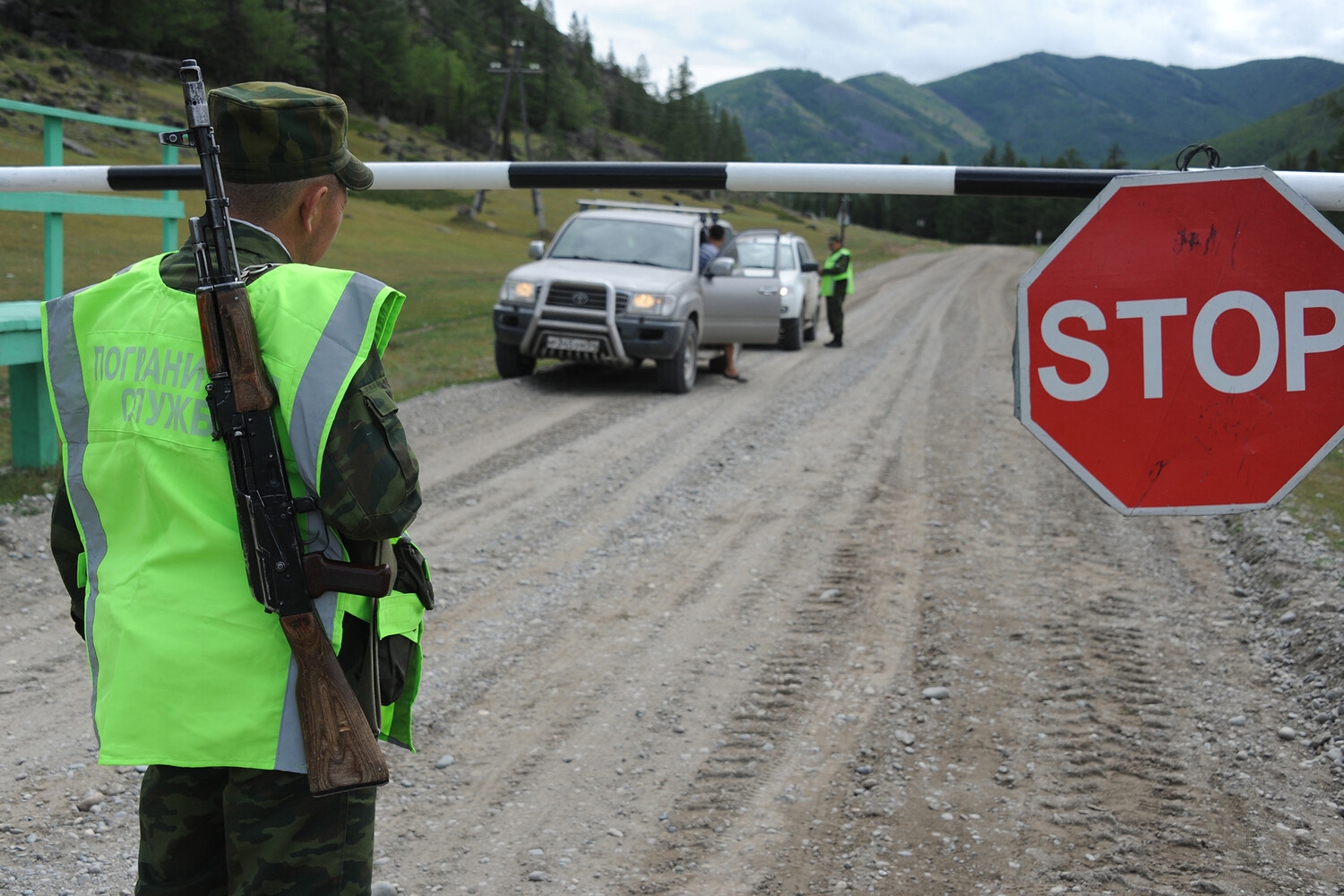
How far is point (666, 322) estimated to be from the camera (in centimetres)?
1229

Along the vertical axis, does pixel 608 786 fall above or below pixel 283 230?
below

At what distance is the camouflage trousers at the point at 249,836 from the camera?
1853 millimetres

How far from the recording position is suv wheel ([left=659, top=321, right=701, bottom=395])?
12555mm

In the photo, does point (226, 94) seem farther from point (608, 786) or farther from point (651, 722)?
point (651, 722)

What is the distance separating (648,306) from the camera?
12.3 metres

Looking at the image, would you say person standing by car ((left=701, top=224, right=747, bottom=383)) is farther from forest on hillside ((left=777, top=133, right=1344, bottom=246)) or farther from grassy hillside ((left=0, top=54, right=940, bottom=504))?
forest on hillside ((left=777, top=133, right=1344, bottom=246))

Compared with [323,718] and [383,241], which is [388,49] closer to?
[383,241]

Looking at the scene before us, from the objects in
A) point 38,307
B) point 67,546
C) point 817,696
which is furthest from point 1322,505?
point 38,307

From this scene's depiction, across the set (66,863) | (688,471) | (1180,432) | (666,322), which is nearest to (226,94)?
(1180,432)

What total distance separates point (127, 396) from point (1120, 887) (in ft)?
9.85

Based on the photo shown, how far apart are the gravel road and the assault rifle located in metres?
1.68

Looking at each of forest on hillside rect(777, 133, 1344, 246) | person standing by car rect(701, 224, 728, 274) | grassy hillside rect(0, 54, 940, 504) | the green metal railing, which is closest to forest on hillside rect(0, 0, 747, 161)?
grassy hillside rect(0, 54, 940, 504)

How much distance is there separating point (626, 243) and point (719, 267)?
1203 millimetres

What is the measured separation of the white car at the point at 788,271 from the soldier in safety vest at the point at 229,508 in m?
15.0
